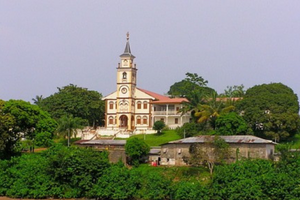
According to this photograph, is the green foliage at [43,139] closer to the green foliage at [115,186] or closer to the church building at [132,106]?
the green foliage at [115,186]

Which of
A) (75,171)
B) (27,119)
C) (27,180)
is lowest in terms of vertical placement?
(27,180)

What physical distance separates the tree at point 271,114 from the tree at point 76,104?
21355 mm

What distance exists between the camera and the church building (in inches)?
2719

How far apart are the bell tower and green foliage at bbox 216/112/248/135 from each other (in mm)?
17331

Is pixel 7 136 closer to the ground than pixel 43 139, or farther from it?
farther from it

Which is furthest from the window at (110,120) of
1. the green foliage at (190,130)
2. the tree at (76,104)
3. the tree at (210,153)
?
the tree at (210,153)

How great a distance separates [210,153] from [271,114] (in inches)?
539

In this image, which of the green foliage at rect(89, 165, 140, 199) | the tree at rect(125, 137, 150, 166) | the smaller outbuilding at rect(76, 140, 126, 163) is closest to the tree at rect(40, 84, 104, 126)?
the smaller outbuilding at rect(76, 140, 126, 163)

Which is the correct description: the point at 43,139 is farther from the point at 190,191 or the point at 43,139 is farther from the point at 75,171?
the point at 190,191

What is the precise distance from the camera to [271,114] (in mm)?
55219

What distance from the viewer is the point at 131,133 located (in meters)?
65.8

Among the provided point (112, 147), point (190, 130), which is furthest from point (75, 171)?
point (190, 130)

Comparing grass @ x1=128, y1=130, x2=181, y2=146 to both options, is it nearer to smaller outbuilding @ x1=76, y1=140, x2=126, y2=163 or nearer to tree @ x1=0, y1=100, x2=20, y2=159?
smaller outbuilding @ x1=76, y1=140, x2=126, y2=163

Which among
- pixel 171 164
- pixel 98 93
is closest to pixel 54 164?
pixel 171 164
